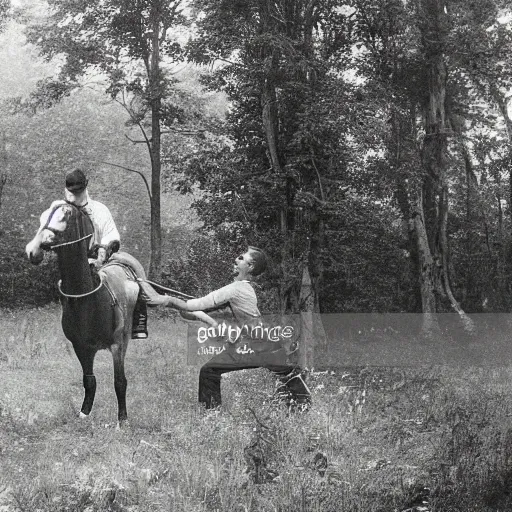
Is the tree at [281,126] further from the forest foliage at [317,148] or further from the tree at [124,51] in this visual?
the tree at [124,51]

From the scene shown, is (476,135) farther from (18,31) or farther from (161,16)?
(18,31)

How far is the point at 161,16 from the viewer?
8.91 m

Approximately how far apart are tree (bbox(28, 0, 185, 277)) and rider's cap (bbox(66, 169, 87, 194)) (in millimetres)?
1499

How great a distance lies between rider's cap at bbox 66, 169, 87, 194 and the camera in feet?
23.3

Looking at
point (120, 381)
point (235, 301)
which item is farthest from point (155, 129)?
point (120, 381)

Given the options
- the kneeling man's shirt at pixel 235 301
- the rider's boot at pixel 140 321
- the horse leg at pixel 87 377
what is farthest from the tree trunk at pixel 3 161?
the kneeling man's shirt at pixel 235 301

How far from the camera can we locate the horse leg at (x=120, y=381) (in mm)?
7070
